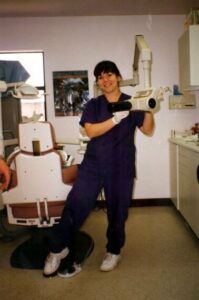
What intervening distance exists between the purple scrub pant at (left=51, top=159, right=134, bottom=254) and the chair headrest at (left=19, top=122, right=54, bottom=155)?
287 mm

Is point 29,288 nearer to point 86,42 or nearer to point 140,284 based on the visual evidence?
point 140,284

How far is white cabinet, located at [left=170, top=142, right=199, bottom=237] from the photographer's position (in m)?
2.22

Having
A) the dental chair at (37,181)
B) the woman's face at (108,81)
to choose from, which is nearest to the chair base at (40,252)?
the dental chair at (37,181)

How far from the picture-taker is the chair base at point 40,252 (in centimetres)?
198

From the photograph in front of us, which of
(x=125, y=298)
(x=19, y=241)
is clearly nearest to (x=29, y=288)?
(x=125, y=298)

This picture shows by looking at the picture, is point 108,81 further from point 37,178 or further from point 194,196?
point 194,196

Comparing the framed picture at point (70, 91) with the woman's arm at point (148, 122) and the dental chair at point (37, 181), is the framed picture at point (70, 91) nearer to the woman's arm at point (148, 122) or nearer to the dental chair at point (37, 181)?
the dental chair at point (37, 181)

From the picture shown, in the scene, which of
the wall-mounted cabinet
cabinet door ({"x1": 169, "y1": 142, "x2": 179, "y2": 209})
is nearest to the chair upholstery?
cabinet door ({"x1": 169, "y1": 142, "x2": 179, "y2": 209})

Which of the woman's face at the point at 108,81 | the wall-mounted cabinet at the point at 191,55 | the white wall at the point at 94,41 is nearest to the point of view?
the woman's face at the point at 108,81

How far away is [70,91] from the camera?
3.22 m

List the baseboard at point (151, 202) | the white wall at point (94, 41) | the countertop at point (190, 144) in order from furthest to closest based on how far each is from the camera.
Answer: the baseboard at point (151, 202), the white wall at point (94, 41), the countertop at point (190, 144)

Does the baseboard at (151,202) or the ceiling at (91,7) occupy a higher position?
the ceiling at (91,7)

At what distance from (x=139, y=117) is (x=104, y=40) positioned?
5.41 feet

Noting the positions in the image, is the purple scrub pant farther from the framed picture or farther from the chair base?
the framed picture
